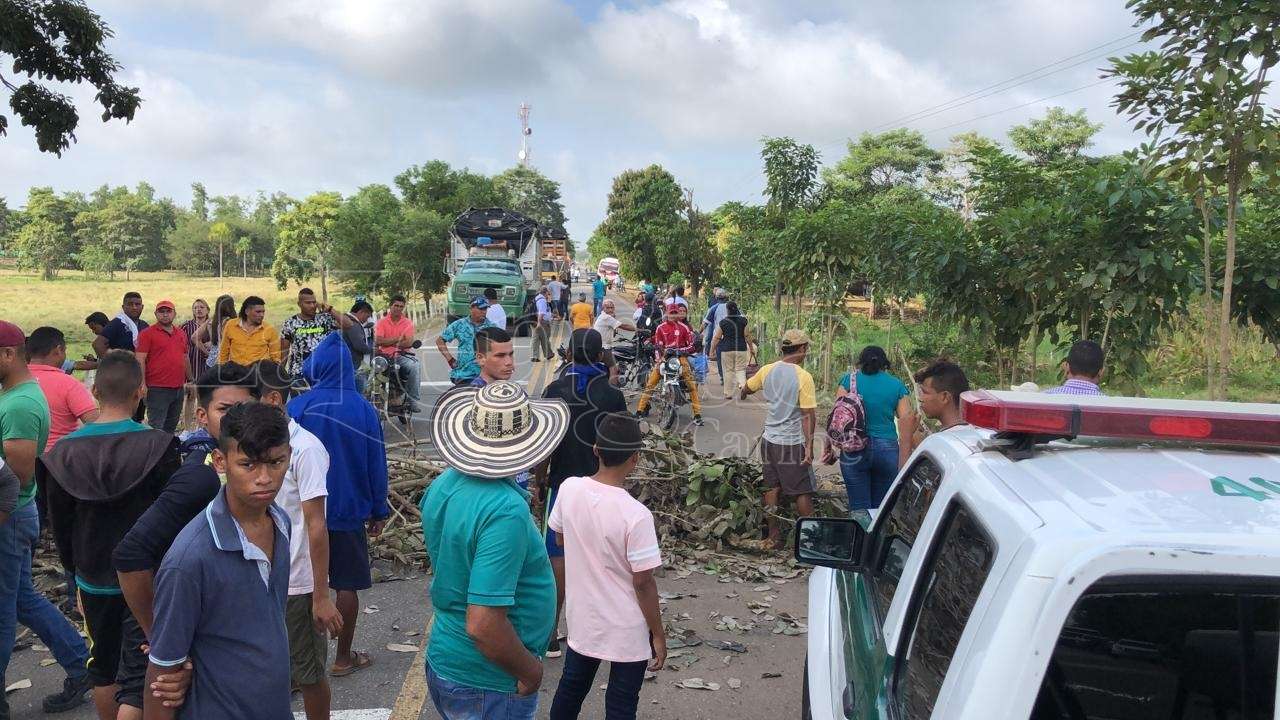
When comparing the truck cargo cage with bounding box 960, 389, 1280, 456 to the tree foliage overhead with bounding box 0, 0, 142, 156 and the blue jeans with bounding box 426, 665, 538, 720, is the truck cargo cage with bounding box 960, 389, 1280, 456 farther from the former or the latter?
the tree foliage overhead with bounding box 0, 0, 142, 156

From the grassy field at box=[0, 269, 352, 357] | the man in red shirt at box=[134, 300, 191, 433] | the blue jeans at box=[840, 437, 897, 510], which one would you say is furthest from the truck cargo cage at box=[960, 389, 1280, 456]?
the grassy field at box=[0, 269, 352, 357]

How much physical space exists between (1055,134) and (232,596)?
4770 cm

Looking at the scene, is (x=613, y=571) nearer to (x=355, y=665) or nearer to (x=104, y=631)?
(x=104, y=631)

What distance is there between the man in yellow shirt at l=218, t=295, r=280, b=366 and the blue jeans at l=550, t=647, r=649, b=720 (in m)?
7.36

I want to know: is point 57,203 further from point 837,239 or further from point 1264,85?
point 1264,85

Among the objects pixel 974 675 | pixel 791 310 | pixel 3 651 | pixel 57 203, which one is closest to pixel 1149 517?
pixel 974 675

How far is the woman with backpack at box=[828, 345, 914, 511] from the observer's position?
6.30 m

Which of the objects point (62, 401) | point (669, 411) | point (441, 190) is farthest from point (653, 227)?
point (62, 401)

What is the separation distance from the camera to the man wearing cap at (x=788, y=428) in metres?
6.73

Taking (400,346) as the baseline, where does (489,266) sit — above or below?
above

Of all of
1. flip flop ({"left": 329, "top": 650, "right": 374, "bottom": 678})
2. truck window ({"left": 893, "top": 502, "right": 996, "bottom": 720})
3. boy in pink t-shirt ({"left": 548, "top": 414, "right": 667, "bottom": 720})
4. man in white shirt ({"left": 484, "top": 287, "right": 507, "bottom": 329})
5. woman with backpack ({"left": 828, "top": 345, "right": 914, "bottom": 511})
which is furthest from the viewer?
man in white shirt ({"left": 484, "top": 287, "right": 507, "bottom": 329})

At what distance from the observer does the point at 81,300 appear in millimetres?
47438

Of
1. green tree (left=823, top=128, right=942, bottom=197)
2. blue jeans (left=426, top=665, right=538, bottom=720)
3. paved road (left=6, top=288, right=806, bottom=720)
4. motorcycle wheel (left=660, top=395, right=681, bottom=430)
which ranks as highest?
green tree (left=823, top=128, right=942, bottom=197)

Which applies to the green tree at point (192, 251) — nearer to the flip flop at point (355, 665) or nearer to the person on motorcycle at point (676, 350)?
the person on motorcycle at point (676, 350)
